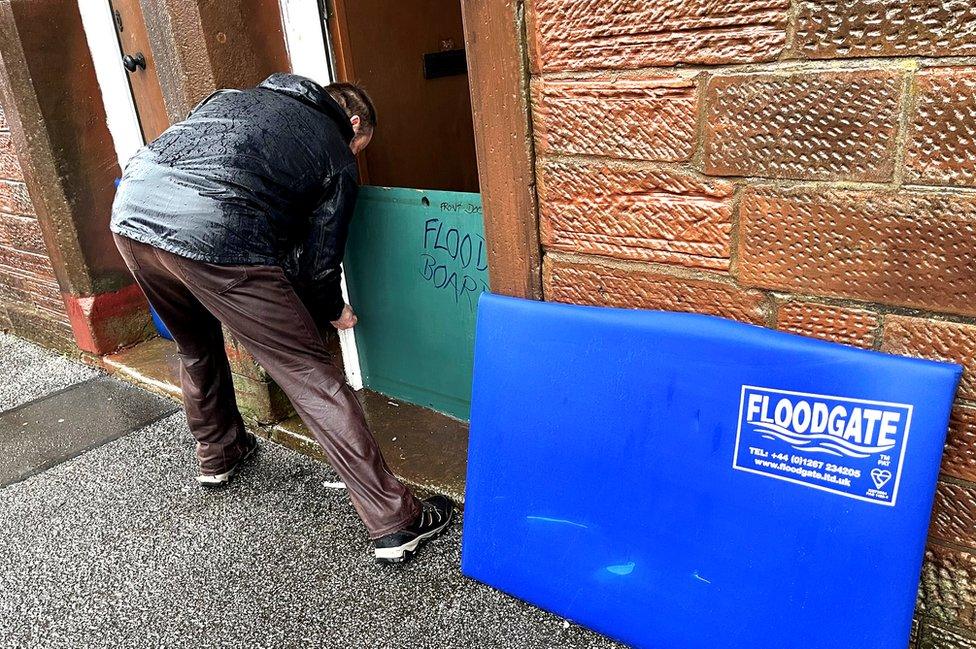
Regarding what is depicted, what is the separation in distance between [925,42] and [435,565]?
79.5 inches

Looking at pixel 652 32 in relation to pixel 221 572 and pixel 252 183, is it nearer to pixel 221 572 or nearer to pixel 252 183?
pixel 252 183

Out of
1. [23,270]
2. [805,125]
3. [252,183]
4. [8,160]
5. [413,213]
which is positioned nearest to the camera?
[805,125]

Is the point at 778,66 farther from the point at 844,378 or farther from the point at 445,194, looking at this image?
the point at 445,194

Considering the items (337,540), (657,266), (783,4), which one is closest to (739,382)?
(657,266)

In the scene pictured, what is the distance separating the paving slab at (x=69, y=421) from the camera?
11.8ft

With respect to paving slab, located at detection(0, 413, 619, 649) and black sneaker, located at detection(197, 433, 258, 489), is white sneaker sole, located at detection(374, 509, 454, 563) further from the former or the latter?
black sneaker, located at detection(197, 433, 258, 489)

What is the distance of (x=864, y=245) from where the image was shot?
5.41ft

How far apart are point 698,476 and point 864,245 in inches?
25.8

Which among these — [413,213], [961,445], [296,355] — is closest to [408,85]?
[413,213]

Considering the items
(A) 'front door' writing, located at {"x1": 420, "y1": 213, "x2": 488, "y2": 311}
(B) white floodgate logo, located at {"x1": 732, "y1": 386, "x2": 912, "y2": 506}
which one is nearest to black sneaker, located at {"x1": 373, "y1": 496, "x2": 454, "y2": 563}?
(A) 'front door' writing, located at {"x1": 420, "y1": 213, "x2": 488, "y2": 311}

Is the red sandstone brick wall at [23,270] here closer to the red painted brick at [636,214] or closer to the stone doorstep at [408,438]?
the stone doorstep at [408,438]

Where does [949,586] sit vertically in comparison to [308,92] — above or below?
below

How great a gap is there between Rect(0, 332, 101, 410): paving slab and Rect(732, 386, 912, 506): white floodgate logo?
409 centimetres

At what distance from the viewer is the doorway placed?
3166mm
